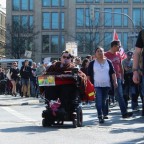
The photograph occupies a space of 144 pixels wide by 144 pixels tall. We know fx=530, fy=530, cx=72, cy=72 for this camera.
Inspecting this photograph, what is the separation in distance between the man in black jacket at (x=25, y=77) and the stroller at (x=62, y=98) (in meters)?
13.3

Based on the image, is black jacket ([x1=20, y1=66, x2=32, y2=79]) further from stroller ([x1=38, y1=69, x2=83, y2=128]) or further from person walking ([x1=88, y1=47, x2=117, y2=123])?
stroller ([x1=38, y1=69, x2=83, y2=128])

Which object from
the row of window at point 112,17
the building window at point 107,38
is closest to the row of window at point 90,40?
the building window at point 107,38

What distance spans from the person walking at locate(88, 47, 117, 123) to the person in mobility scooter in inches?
32.0

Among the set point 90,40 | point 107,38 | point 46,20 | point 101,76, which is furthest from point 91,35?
point 101,76

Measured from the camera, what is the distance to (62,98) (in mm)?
10469

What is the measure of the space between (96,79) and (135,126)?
152 cm

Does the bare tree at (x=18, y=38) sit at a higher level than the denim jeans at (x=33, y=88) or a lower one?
higher

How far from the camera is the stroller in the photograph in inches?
407

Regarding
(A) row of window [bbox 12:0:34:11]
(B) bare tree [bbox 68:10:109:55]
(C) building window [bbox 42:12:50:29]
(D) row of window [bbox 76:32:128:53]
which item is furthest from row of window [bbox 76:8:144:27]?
(A) row of window [bbox 12:0:34:11]

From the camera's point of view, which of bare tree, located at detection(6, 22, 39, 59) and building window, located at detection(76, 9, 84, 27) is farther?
building window, located at detection(76, 9, 84, 27)

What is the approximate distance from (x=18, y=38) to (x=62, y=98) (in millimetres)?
62585

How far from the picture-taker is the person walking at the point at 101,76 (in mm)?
11344

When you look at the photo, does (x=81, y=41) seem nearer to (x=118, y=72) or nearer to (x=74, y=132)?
(x=118, y=72)

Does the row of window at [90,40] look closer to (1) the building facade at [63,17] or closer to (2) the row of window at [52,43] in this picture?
(1) the building facade at [63,17]
